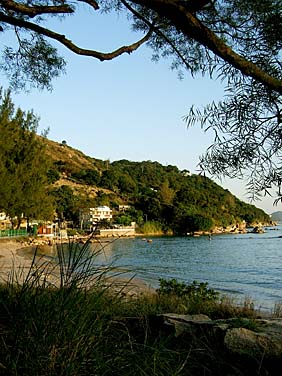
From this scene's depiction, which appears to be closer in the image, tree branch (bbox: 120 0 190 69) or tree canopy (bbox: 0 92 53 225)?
tree branch (bbox: 120 0 190 69)

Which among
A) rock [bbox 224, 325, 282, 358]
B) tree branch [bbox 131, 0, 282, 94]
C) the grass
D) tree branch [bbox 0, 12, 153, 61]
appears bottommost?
rock [bbox 224, 325, 282, 358]

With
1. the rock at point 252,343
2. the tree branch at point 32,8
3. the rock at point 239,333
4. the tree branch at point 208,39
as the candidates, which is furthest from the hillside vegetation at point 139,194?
the tree branch at point 208,39

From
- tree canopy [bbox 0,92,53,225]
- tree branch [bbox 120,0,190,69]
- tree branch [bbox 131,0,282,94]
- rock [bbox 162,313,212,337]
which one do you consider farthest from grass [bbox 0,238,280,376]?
tree canopy [bbox 0,92,53,225]

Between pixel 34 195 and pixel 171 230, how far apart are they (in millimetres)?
52577

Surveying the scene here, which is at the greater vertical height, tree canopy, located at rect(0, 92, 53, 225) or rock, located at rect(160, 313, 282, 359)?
tree canopy, located at rect(0, 92, 53, 225)

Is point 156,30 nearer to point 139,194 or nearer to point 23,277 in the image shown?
point 23,277

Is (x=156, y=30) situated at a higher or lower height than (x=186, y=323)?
higher

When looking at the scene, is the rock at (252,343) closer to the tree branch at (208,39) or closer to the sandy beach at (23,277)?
the sandy beach at (23,277)

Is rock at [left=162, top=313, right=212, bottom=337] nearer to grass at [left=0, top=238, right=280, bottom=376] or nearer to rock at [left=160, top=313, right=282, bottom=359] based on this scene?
rock at [left=160, top=313, right=282, bottom=359]

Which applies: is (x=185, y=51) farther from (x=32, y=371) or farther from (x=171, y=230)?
(x=171, y=230)

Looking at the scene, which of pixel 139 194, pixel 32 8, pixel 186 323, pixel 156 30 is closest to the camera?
pixel 186 323

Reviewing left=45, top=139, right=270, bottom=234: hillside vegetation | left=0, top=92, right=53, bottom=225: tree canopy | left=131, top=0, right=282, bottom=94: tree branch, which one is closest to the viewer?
left=131, top=0, right=282, bottom=94: tree branch

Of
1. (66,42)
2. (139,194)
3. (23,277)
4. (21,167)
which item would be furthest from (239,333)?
(139,194)

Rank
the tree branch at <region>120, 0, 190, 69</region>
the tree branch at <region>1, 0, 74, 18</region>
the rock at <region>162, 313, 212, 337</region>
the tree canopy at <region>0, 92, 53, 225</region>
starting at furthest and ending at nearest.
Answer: the tree canopy at <region>0, 92, 53, 225</region> → the tree branch at <region>120, 0, 190, 69</region> → the tree branch at <region>1, 0, 74, 18</region> → the rock at <region>162, 313, 212, 337</region>
